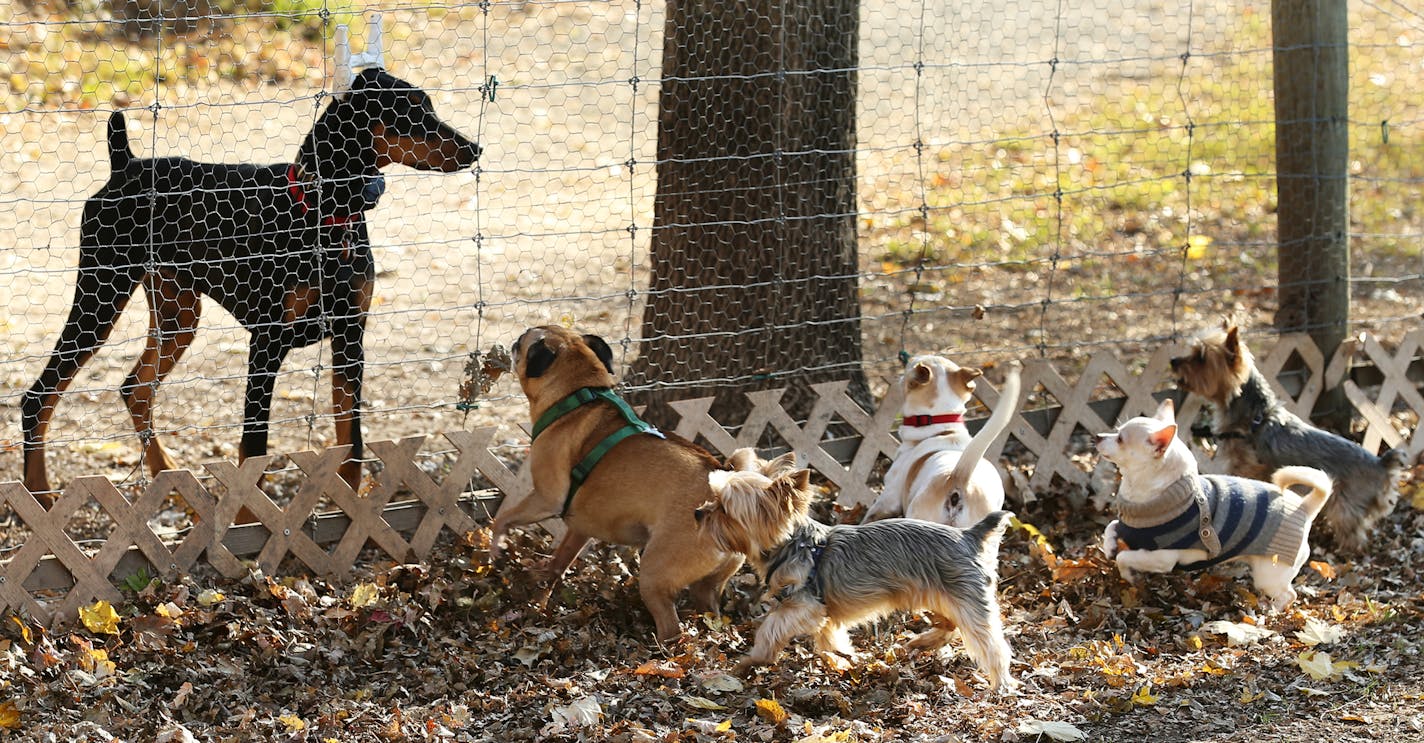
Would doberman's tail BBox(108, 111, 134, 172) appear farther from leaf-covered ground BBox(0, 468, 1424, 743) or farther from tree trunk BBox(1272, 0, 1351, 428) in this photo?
tree trunk BBox(1272, 0, 1351, 428)

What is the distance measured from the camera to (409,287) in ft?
27.9

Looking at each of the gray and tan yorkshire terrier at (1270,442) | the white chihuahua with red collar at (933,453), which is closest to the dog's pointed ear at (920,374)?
the white chihuahua with red collar at (933,453)

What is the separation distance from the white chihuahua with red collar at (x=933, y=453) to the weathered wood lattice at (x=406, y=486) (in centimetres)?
65

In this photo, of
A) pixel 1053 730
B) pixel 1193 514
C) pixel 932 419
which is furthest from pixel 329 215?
pixel 1193 514

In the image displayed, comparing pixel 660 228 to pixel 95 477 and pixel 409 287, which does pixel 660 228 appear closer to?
pixel 95 477

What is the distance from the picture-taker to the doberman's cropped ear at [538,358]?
4.89m

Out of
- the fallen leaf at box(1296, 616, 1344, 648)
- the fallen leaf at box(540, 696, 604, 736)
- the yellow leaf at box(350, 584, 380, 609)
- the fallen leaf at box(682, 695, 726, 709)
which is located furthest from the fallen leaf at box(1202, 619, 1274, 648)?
the yellow leaf at box(350, 584, 380, 609)

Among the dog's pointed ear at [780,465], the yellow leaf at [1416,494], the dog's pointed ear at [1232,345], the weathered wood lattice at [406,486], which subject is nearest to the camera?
the dog's pointed ear at [780,465]

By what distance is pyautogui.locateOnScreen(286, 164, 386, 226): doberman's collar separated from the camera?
509cm

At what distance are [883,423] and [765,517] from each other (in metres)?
1.85

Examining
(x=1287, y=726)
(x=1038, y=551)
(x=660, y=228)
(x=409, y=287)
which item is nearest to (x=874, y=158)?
(x=409, y=287)

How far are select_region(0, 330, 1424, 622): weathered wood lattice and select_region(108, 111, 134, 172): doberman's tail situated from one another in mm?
1252

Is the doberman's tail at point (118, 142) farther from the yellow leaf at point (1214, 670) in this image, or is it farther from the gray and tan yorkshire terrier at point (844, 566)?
the yellow leaf at point (1214, 670)

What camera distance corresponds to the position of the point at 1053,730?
13.3ft
